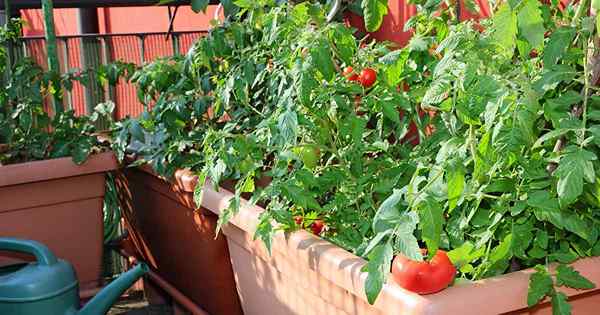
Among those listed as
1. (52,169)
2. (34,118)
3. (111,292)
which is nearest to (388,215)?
(111,292)

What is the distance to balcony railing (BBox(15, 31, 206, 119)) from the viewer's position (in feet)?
10.5

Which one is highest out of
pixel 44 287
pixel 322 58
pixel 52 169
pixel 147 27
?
pixel 322 58

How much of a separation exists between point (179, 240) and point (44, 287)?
572mm

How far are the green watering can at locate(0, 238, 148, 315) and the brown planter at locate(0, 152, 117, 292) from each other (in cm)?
40

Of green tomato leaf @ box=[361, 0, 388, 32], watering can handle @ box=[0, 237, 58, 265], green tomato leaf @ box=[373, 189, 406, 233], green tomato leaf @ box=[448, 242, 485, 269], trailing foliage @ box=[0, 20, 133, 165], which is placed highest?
green tomato leaf @ box=[361, 0, 388, 32]

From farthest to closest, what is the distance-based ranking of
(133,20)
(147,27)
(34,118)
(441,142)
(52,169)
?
1. (133,20)
2. (147,27)
3. (34,118)
4. (52,169)
5. (441,142)

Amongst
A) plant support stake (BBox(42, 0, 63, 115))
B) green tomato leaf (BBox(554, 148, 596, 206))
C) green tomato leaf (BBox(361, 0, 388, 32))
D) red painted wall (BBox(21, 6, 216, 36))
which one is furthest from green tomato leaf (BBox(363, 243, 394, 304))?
red painted wall (BBox(21, 6, 216, 36))

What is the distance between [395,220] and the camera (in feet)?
4.00

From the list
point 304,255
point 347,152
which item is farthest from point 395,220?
point 347,152

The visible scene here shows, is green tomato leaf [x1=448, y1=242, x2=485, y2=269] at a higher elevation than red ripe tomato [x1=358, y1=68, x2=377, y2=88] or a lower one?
lower

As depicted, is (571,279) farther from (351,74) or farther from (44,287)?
(44,287)

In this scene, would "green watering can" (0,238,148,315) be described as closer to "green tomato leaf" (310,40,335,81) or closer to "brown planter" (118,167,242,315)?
"brown planter" (118,167,242,315)

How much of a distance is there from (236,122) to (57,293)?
629mm

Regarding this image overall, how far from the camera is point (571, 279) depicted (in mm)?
1275
